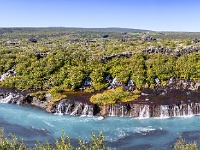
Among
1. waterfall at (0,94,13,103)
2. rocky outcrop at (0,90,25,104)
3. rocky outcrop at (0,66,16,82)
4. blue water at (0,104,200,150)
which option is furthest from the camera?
rocky outcrop at (0,66,16,82)

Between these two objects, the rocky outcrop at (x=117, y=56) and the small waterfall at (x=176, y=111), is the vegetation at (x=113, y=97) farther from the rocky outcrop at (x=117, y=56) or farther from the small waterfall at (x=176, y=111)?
the rocky outcrop at (x=117, y=56)

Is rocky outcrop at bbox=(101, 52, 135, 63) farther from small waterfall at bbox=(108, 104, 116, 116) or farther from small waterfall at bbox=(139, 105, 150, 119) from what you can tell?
small waterfall at bbox=(139, 105, 150, 119)

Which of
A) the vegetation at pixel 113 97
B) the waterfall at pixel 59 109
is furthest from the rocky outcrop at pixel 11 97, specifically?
the vegetation at pixel 113 97

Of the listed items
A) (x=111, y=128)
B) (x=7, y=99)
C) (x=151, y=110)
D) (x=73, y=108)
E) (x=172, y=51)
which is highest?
(x=172, y=51)

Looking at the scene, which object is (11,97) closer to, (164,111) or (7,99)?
(7,99)

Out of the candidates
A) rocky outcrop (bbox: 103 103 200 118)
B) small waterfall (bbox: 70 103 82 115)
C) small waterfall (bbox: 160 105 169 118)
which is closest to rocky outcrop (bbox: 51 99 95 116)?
small waterfall (bbox: 70 103 82 115)

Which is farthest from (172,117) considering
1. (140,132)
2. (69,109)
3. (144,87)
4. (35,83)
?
(35,83)

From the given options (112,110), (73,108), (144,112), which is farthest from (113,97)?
(73,108)

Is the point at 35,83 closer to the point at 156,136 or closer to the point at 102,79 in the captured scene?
the point at 102,79

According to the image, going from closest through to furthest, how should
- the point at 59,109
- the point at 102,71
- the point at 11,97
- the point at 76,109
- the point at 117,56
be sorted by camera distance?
the point at 76,109 → the point at 59,109 → the point at 11,97 → the point at 102,71 → the point at 117,56
